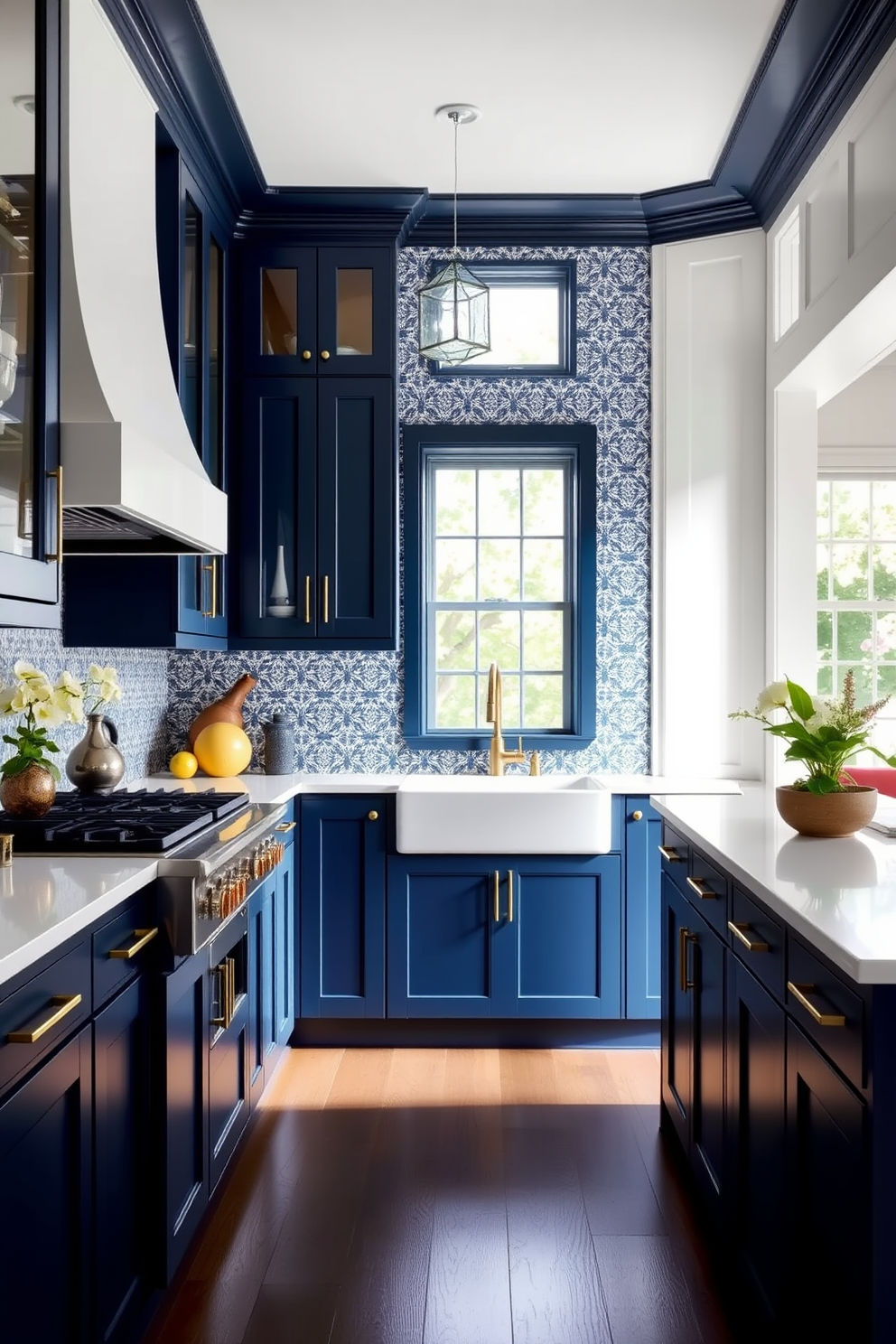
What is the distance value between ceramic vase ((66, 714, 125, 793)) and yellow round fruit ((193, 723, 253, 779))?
34.9 inches

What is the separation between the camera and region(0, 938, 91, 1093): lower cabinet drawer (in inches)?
55.8

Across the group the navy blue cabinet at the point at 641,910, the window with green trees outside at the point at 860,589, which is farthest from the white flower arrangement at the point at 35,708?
the window with green trees outside at the point at 860,589

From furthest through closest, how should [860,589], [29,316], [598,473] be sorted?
[860,589]
[598,473]
[29,316]

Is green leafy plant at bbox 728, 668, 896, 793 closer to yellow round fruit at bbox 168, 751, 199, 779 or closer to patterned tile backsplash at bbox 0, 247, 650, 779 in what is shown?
patterned tile backsplash at bbox 0, 247, 650, 779

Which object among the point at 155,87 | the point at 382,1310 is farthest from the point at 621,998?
the point at 155,87

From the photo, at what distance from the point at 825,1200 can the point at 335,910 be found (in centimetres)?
233

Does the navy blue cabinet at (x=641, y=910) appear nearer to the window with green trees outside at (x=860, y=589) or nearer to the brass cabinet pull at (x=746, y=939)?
the brass cabinet pull at (x=746, y=939)

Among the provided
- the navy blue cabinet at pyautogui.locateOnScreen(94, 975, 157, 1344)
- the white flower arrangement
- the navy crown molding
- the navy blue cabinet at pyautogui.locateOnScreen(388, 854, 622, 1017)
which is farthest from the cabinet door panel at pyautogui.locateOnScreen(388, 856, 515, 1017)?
the navy crown molding

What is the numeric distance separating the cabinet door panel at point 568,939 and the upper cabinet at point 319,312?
1932mm

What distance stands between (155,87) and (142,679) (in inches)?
75.0

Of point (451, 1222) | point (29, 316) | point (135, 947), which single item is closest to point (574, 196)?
point (29, 316)

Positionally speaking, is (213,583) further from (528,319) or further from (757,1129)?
(757,1129)

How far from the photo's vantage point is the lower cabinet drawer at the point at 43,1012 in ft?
4.65

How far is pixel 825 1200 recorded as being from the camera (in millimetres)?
1519
